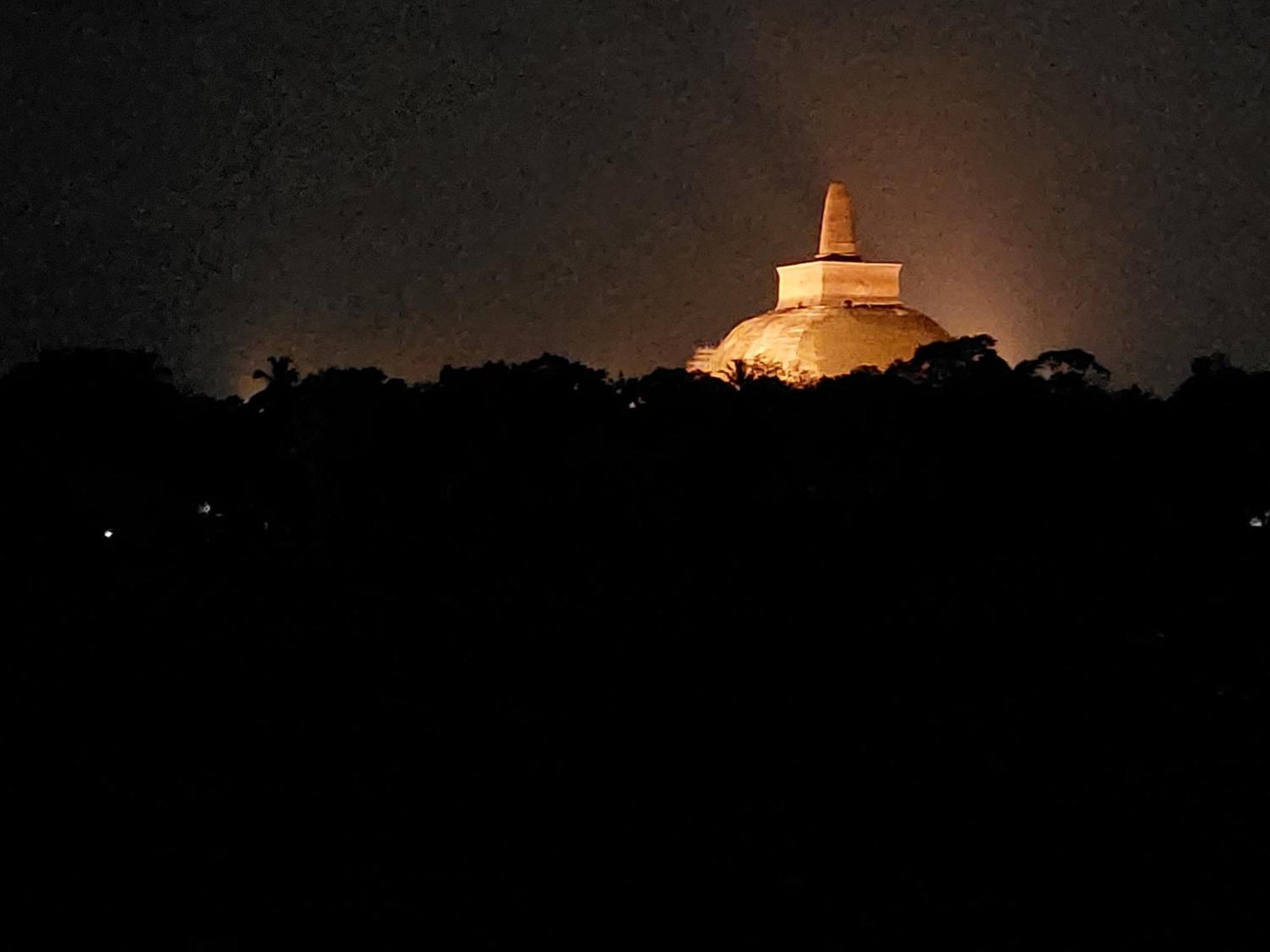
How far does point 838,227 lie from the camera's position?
42.4m

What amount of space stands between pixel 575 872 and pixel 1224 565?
4.86 metres

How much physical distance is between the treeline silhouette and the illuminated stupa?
1866 centimetres

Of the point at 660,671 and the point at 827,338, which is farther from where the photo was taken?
the point at 827,338

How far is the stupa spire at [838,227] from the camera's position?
42.0 metres

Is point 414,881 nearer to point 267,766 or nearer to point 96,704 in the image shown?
point 267,766

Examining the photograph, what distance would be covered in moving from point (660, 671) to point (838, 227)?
29.0 meters

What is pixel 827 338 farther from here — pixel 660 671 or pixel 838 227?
pixel 660 671

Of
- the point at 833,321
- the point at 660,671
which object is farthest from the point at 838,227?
the point at 660,671

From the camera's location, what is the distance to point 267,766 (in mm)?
13914

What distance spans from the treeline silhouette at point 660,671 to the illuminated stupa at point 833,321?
1866 centimetres

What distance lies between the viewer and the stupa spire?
42.0 m

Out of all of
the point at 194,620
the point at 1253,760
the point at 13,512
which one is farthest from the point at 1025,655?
the point at 13,512

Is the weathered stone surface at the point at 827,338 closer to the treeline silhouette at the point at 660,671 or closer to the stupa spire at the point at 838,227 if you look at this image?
the stupa spire at the point at 838,227

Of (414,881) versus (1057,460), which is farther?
(1057,460)
